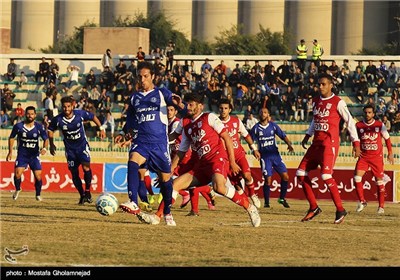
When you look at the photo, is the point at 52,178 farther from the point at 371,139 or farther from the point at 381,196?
the point at 381,196

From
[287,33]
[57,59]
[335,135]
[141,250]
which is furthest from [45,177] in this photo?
[287,33]

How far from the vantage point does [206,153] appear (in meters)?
17.3

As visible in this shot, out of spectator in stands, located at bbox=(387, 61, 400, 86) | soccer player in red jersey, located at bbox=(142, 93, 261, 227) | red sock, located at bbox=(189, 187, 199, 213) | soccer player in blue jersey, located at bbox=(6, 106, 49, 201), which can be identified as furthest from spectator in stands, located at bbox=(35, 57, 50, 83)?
soccer player in red jersey, located at bbox=(142, 93, 261, 227)

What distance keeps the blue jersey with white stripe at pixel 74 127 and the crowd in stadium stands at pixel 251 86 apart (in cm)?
1684

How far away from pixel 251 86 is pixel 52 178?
1090 centimetres

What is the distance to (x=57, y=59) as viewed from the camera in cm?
5209

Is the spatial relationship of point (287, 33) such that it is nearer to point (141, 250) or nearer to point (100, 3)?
point (100, 3)

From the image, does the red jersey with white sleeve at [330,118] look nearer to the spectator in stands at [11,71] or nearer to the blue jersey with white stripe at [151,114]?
the blue jersey with white stripe at [151,114]

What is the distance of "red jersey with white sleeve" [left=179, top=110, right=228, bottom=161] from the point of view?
679 inches

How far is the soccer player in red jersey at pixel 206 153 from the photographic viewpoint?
17.0m

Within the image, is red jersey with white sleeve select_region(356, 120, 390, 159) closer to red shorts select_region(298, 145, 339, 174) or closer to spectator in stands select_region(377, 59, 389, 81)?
red shorts select_region(298, 145, 339, 174)

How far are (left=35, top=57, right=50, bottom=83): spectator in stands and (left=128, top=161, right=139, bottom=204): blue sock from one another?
107ft

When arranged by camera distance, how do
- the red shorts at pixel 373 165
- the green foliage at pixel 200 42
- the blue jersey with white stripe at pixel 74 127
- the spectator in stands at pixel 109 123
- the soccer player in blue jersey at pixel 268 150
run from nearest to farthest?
the blue jersey with white stripe at pixel 74 127 < the red shorts at pixel 373 165 < the soccer player in blue jersey at pixel 268 150 < the spectator in stands at pixel 109 123 < the green foliage at pixel 200 42

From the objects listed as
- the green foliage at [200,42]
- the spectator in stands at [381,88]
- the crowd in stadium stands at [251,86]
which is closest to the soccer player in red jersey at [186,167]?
the crowd in stadium stands at [251,86]
